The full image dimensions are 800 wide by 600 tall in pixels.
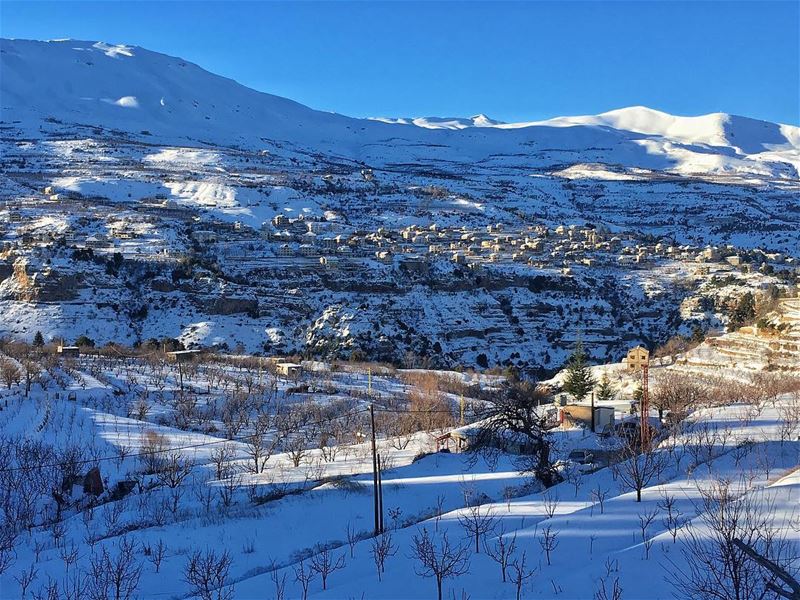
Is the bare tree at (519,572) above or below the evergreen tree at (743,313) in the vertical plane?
below

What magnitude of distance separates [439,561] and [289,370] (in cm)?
2680

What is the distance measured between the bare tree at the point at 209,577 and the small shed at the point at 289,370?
22.8 metres

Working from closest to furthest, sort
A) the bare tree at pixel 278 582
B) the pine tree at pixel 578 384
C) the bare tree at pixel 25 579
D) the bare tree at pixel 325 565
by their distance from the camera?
1. the bare tree at pixel 278 582
2. the bare tree at pixel 325 565
3. the bare tree at pixel 25 579
4. the pine tree at pixel 578 384

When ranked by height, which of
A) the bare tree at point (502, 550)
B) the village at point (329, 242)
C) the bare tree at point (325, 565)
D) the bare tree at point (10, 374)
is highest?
the village at point (329, 242)

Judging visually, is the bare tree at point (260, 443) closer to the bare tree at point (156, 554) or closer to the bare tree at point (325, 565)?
the bare tree at point (156, 554)

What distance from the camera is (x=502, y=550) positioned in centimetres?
923

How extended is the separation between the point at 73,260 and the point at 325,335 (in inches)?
720

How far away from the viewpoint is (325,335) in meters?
45.3

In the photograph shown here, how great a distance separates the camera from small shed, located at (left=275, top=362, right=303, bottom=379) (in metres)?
35.8

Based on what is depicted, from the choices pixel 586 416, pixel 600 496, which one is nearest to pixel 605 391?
pixel 586 416

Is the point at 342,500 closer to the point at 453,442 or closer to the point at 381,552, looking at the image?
the point at 381,552

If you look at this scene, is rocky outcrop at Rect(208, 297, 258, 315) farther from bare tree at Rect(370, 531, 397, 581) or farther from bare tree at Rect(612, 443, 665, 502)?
bare tree at Rect(370, 531, 397, 581)

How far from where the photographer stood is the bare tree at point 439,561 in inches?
359

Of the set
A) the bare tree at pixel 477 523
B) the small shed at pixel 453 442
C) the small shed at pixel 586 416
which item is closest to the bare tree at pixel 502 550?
the bare tree at pixel 477 523
